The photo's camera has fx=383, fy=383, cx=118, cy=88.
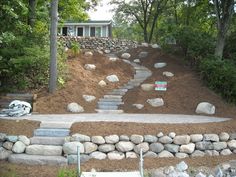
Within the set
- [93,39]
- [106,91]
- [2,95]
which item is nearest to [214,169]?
[106,91]

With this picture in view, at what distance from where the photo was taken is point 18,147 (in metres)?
8.27

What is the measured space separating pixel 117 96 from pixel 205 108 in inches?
112

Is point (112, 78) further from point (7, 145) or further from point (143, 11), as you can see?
point (143, 11)

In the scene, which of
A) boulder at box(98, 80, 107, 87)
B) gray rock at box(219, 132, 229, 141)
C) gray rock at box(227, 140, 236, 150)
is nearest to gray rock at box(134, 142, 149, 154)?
gray rock at box(219, 132, 229, 141)

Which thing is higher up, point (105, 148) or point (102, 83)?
point (102, 83)

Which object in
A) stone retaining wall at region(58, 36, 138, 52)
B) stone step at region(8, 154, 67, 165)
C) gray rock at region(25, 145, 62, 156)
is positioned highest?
stone retaining wall at region(58, 36, 138, 52)

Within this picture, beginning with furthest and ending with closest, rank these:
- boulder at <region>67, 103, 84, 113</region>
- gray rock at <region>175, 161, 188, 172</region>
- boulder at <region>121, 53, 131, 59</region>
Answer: boulder at <region>121, 53, 131, 59</region>, boulder at <region>67, 103, 84, 113</region>, gray rock at <region>175, 161, 188, 172</region>

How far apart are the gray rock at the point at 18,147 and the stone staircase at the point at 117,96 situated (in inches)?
138

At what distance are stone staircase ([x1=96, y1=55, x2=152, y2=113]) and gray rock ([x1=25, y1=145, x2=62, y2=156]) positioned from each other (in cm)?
338

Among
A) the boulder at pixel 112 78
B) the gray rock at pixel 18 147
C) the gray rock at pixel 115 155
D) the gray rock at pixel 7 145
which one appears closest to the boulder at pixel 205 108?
the boulder at pixel 112 78

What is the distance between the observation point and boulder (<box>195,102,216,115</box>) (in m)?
11.3

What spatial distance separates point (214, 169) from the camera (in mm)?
7980

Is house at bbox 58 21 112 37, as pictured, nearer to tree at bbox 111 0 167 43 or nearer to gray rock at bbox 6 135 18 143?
tree at bbox 111 0 167 43

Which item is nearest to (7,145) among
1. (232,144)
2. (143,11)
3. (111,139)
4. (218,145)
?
(111,139)
